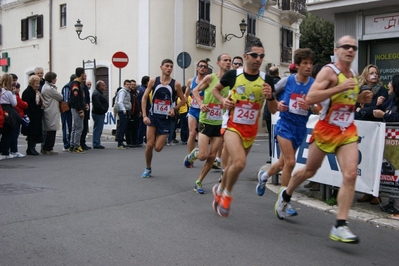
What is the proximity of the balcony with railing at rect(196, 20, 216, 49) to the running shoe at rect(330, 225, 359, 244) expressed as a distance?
20.8 meters

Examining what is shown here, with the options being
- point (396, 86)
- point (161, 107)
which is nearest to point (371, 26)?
point (396, 86)

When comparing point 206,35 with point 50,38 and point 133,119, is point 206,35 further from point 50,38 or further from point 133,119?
point 133,119

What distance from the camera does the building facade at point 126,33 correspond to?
923 inches

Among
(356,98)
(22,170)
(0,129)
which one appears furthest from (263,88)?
(0,129)

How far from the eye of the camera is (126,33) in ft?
78.3

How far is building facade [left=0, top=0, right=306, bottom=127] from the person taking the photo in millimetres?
23438

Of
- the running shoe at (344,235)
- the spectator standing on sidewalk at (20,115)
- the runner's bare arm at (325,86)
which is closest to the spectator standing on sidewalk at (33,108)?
the spectator standing on sidewalk at (20,115)

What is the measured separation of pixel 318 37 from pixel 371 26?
32.6 m

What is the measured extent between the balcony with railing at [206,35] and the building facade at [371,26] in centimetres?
1179

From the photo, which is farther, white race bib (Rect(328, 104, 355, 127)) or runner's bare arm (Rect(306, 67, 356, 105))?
white race bib (Rect(328, 104, 355, 127))

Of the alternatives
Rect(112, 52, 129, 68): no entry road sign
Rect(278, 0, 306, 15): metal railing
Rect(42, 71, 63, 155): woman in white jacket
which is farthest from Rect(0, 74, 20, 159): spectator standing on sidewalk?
Rect(278, 0, 306, 15): metal railing

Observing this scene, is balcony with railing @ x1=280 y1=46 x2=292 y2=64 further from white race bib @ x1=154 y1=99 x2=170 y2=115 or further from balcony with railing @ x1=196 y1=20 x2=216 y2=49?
white race bib @ x1=154 y1=99 x2=170 y2=115

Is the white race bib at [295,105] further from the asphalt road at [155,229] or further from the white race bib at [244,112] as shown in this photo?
the asphalt road at [155,229]

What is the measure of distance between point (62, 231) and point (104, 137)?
16.5 m
